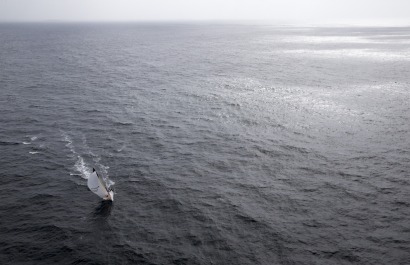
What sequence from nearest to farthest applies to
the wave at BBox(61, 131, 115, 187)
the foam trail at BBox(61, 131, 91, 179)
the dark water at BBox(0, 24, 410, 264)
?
1. the dark water at BBox(0, 24, 410, 264)
2. the wave at BBox(61, 131, 115, 187)
3. the foam trail at BBox(61, 131, 91, 179)

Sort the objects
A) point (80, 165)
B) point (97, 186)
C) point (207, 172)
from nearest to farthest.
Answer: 1. point (97, 186)
2. point (207, 172)
3. point (80, 165)

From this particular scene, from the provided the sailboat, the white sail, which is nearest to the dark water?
the sailboat

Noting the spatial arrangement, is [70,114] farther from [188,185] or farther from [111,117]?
[188,185]

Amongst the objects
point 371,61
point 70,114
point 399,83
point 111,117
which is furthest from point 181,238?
point 371,61

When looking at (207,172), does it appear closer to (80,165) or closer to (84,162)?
(84,162)

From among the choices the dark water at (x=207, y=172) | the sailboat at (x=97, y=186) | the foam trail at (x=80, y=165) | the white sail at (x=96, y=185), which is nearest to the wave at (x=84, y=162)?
the foam trail at (x=80, y=165)

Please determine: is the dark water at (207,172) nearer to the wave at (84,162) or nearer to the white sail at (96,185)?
the wave at (84,162)

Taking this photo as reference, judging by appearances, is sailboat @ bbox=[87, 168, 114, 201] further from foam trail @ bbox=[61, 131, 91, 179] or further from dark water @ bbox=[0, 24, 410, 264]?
foam trail @ bbox=[61, 131, 91, 179]

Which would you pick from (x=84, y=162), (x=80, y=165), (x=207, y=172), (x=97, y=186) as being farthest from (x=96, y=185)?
(x=207, y=172)
